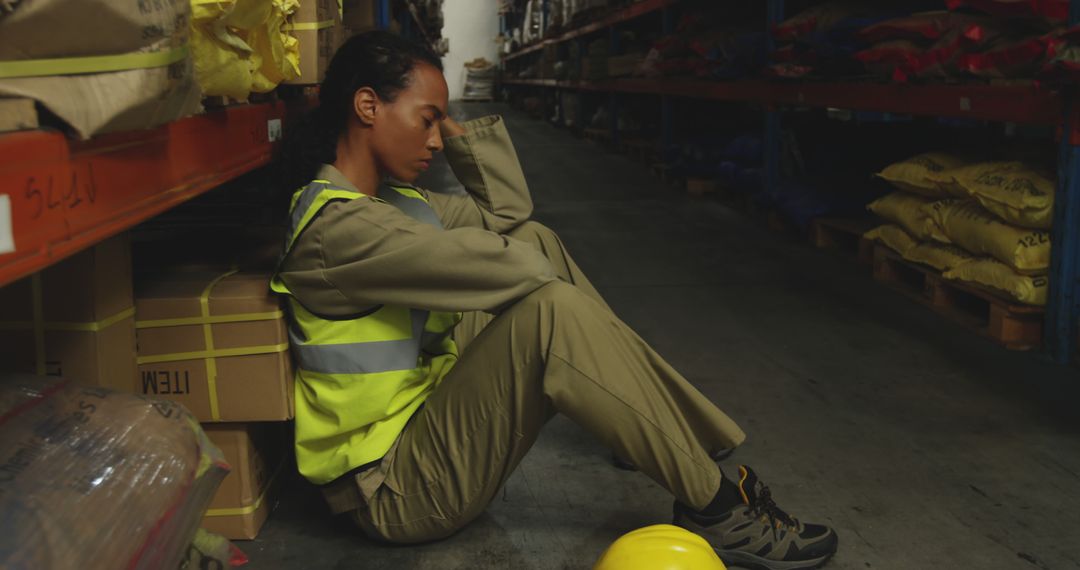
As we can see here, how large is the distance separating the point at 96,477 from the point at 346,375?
701mm

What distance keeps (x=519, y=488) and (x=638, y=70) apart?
801 centimetres

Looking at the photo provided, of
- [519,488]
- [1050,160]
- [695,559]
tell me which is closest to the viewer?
[695,559]

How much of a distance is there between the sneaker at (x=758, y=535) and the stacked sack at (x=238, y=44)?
1.31 m

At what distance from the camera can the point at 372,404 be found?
2.13 metres

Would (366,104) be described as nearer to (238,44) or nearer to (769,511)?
(238,44)

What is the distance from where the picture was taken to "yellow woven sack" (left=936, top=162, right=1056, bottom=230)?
3.81m

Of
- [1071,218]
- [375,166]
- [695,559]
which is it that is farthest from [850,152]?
[695,559]

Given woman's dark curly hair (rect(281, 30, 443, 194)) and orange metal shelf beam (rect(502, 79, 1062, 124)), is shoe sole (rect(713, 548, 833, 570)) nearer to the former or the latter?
woman's dark curly hair (rect(281, 30, 443, 194))

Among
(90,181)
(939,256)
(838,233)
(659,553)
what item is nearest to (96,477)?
(90,181)

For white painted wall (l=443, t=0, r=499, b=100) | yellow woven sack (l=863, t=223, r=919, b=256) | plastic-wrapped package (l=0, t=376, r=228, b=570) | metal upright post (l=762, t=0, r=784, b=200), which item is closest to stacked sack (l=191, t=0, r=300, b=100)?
plastic-wrapped package (l=0, t=376, r=228, b=570)

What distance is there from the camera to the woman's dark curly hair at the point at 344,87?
7.34ft

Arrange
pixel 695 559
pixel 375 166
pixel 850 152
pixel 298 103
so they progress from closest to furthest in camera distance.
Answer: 1. pixel 695 559
2. pixel 375 166
3. pixel 298 103
4. pixel 850 152

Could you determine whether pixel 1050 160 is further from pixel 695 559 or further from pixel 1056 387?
pixel 695 559

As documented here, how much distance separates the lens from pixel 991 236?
398 centimetres
